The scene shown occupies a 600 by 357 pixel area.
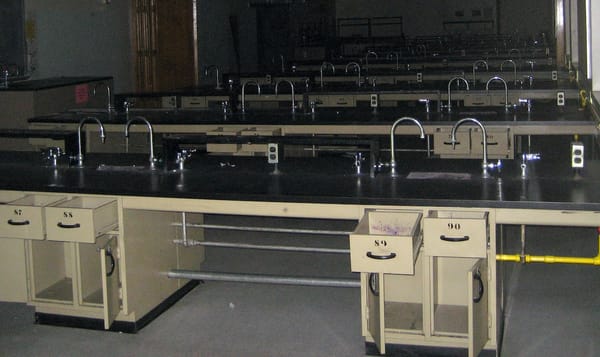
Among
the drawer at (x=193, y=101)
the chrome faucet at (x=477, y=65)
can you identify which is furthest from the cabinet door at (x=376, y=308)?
the chrome faucet at (x=477, y=65)

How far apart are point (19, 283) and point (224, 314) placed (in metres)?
0.97

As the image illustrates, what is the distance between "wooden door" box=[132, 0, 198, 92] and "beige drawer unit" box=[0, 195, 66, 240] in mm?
7579

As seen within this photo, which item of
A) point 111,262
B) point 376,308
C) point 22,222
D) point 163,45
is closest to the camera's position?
point 376,308

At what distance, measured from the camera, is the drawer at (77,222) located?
3824 millimetres

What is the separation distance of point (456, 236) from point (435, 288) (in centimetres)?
46

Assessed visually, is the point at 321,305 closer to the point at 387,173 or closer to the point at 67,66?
the point at 387,173

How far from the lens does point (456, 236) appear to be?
3.38 m

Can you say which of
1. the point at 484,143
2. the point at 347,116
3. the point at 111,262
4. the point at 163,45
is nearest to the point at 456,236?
the point at 484,143

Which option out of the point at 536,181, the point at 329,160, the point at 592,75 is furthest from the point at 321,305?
the point at 592,75

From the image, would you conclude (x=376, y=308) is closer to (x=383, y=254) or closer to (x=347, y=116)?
(x=383, y=254)

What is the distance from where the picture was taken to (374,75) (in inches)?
422

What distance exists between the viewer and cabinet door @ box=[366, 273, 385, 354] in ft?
11.6

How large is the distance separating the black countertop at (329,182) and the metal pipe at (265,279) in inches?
17.9

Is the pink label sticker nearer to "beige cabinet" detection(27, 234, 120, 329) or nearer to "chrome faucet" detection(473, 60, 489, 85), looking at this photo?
"chrome faucet" detection(473, 60, 489, 85)
